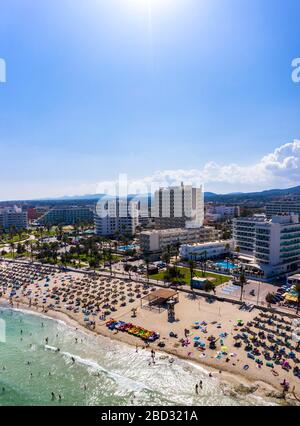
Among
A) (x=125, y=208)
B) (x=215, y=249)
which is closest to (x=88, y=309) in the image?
(x=215, y=249)

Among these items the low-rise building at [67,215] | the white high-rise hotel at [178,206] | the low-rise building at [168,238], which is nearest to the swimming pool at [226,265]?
the low-rise building at [168,238]

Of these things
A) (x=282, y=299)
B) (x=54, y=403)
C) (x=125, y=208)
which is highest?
(x=125, y=208)

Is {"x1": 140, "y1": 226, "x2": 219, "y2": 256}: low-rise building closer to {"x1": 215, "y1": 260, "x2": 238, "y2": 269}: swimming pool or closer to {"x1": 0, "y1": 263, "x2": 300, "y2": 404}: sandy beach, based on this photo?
{"x1": 215, "y1": 260, "x2": 238, "y2": 269}: swimming pool

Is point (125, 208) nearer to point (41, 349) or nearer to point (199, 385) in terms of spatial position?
point (41, 349)

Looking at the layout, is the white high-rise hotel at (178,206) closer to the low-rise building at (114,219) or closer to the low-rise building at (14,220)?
the low-rise building at (114,219)

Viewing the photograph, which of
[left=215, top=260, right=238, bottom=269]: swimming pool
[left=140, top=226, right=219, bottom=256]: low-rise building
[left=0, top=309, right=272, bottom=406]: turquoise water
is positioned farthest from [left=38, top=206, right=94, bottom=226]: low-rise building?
[left=0, top=309, right=272, bottom=406]: turquoise water

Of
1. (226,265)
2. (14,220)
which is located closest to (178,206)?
(226,265)

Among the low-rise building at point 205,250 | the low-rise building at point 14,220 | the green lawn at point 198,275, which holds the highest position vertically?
the low-rise building at point 14,220
